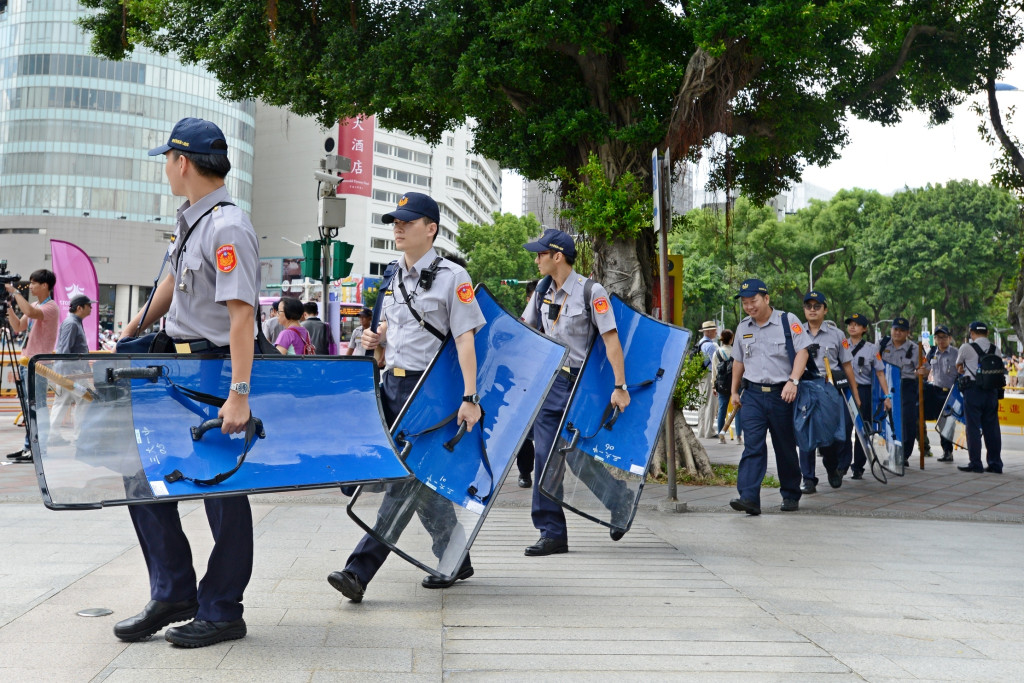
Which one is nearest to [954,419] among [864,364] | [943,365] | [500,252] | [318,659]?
[943,365]

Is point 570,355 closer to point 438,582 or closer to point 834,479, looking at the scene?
point 438,582

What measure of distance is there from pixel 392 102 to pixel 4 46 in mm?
70409

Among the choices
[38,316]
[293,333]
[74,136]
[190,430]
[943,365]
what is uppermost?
[74,136]

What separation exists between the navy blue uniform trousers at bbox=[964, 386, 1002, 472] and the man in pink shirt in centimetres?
1043

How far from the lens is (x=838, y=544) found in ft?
21.3

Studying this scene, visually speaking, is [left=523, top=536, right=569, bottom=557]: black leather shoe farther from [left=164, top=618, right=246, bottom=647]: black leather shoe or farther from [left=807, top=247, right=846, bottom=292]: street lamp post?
[left=807, top=247, right=846, bottom=292]: street lamp post

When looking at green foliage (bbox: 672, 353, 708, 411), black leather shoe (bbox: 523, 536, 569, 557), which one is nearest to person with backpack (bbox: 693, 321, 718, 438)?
green foliage (bbox: 672, 353, 708, 411)

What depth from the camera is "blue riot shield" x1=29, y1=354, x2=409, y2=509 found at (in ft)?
10.8

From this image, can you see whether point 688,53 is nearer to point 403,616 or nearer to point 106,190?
point 403,616

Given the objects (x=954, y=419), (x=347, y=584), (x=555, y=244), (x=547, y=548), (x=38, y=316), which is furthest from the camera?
(x=954, y=419)

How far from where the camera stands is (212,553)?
12.1 ft

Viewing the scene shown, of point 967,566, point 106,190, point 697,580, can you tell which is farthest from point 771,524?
point 106,190

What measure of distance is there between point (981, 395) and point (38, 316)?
35.6ft

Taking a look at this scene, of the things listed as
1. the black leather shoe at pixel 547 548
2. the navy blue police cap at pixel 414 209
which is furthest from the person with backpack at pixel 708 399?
the navy blue police cap at pixel 414 209
